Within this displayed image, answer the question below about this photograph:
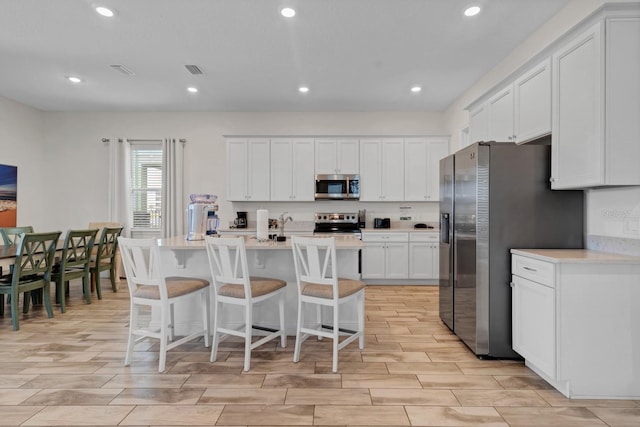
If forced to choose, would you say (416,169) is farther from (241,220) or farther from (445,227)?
(241,220)

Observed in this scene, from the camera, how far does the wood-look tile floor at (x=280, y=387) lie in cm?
201

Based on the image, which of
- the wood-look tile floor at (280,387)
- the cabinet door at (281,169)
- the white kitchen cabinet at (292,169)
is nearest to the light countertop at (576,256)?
the wood-look tile floor at (280,387)

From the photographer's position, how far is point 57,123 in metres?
5.98

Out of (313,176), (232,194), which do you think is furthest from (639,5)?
(232,194)

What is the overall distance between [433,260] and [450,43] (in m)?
3.12

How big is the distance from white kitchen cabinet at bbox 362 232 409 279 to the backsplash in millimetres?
2837

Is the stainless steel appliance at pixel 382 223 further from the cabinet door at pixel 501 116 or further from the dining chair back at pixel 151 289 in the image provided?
the dining chair back at pixel 151 289

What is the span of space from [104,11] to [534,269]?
4068mm

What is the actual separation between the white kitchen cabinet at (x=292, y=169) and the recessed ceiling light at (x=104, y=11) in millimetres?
2931

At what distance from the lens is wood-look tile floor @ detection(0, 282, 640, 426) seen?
2008 mm

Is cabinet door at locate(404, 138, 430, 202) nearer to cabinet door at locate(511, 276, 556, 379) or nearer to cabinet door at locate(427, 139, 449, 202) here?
cabinet door at locate(427, 139, 449, 202)

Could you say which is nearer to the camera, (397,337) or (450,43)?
(397,337)

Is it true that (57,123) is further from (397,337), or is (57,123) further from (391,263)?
(397,337)

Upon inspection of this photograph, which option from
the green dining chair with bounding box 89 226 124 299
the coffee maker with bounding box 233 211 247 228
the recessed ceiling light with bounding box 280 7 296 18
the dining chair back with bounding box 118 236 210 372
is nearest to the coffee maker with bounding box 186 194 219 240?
the dining chair back with bounding box 118 236 210 372
